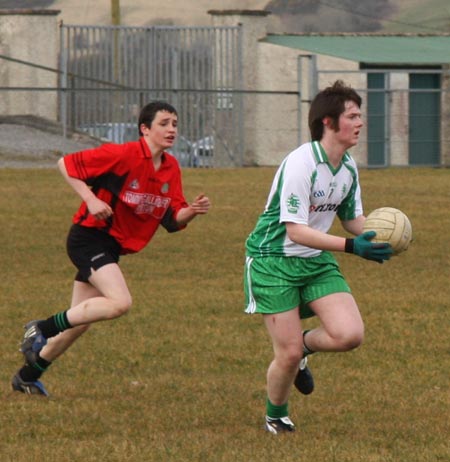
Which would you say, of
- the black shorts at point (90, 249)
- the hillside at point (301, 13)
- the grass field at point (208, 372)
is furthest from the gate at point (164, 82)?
the hillside at point (301, 13)

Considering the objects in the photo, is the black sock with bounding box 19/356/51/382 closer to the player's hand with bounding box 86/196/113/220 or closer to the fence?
the player's hand with bounding box 86/196/113/220

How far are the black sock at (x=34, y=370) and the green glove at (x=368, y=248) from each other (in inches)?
92.3

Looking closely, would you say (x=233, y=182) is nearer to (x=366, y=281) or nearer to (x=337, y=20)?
(x=366, y=281)

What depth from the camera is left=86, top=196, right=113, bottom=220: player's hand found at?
821 cm

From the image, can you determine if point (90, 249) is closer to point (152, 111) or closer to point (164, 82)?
point (152, 111)

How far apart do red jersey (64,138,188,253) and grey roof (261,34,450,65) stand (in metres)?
29.5

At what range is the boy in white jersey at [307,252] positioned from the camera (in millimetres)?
7082

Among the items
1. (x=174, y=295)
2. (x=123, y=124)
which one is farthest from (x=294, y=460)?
(x=123, y=124)

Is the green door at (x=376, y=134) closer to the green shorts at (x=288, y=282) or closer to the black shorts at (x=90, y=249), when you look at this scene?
the black shorts at (x=90, y=249)

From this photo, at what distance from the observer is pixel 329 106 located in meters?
7.17

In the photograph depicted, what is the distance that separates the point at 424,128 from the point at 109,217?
26.9m

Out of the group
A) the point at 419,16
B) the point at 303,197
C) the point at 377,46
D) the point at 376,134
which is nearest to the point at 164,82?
the point at 377,46

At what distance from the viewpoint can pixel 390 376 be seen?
30.6ft

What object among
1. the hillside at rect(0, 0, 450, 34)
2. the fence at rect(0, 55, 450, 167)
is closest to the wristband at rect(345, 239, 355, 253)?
the fence at rect(0, 55, 450, 167)
